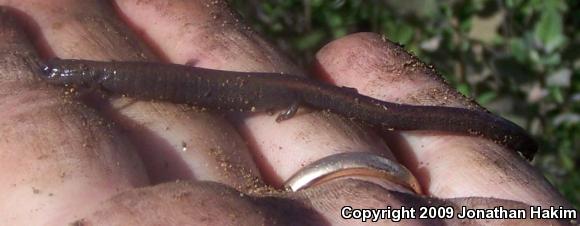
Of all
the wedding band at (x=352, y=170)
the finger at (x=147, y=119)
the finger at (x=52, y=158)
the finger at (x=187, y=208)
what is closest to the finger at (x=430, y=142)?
the wedding band at (x=352, y=170)

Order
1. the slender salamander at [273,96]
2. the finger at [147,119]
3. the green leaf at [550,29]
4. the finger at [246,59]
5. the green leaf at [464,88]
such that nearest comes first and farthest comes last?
the finger at [147,119]
the finger at [246,59]
the slender salamander at [273,96]
the green leaf at [550,29]
the green leaf at [464,88]

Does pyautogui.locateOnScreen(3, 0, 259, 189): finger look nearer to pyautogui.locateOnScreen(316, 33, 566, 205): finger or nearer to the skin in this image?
the skin

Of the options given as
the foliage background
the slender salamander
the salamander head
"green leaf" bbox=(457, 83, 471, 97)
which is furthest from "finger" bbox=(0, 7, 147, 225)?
"green leaf" bbox=(457, 83, 471, 97)

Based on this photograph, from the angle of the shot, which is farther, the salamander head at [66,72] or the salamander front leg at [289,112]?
the salamander front leg at [289,112]

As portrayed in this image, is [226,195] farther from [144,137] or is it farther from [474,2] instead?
[474,2]

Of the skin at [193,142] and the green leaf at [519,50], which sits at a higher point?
A: the green leaf at [519,50]

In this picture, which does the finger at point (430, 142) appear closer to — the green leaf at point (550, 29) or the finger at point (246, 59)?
the finger at point (246, 59)
